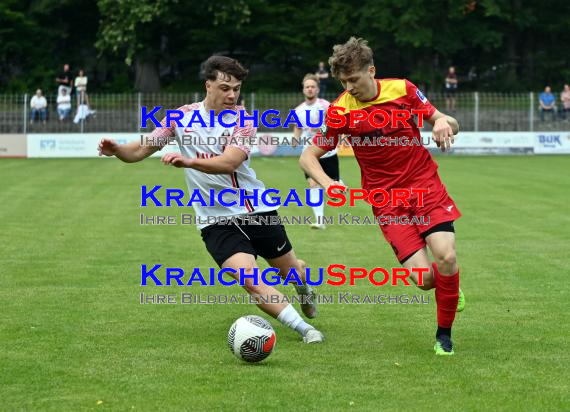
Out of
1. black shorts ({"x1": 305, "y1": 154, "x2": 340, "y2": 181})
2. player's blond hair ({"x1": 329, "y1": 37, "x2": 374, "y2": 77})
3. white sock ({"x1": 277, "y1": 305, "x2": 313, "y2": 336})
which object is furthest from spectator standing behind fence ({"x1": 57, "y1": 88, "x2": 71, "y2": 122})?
player's blond hair ({"x1": 329, "y1": 37, "x2": 374, "y2": 77})

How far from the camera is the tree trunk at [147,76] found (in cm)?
4831

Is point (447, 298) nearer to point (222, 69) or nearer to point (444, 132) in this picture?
point (444, 132)

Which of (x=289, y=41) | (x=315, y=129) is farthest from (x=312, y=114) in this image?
(x=289, y=41)

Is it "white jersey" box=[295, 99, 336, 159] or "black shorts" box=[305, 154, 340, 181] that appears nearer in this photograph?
"black shorts" box=[305, 154, 340, 181]

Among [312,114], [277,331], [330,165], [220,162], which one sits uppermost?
[312,114]

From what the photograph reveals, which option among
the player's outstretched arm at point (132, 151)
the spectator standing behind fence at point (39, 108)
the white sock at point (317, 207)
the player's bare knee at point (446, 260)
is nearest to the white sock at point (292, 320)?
the player's bare knee at point (446, 260)

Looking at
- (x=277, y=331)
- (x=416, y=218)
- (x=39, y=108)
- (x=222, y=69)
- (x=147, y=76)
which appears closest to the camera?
(x=416, y=218)

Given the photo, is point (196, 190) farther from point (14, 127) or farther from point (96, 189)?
point (14, 127)

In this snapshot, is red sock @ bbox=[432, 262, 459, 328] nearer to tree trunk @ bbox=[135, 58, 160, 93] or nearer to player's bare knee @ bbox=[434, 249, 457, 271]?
player's bare knee @ bbox=[434, 249, 457, 271]

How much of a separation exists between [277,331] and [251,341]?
131cm

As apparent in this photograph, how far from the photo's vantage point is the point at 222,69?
7.38 metres

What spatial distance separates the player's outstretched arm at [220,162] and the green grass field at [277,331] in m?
1.23

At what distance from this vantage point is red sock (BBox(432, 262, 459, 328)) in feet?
23.4

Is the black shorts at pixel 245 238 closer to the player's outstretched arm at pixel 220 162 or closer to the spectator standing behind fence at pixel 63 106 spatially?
the player's outstretched arm at pixel 220 162
